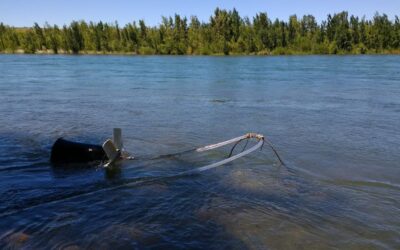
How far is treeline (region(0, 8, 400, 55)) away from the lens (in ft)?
414

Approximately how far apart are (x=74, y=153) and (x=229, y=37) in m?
125

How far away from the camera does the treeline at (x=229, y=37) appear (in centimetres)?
12631

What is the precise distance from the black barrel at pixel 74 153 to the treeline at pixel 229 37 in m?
116

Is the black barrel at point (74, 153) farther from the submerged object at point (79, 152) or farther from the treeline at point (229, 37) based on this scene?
the treeline at point (229, 37)

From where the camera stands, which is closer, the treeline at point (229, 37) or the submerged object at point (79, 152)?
the submerged object at point (79, 152)

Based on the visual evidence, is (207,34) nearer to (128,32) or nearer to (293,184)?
(128,32)

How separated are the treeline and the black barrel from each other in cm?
11643

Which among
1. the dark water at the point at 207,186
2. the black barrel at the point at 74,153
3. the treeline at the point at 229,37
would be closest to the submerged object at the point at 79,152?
the black barrel at the point at 74,153

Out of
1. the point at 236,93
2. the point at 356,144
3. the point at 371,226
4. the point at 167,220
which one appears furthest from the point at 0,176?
the point at 236,93

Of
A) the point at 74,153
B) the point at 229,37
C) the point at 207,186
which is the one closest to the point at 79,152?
the point at 74,153

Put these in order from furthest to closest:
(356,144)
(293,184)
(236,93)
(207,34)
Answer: (207,34)
(236,93)
(356,144)
(293,184)

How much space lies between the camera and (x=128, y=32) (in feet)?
474

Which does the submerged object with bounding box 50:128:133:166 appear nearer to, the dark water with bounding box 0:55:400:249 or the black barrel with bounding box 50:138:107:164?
the black barrel with bounding box 50:138:107:164

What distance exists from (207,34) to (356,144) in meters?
120
